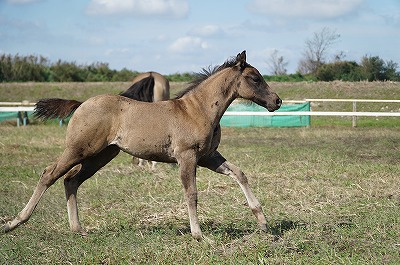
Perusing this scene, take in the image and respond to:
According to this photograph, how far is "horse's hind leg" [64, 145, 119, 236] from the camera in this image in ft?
26.4

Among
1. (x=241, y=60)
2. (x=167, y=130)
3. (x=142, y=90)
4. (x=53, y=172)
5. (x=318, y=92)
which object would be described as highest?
(x=241, y=60)

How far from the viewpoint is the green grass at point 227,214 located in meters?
6.50

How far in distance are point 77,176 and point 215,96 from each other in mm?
2081

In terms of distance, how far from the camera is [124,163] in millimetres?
15688

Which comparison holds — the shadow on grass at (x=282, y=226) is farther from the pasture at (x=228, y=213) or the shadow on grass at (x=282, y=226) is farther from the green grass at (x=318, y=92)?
the green grass at (x=318, y=92)

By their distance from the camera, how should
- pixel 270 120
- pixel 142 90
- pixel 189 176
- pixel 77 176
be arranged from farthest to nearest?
pixel 270 120, pixel 142 90, pixel 77 176, pixel 189 176

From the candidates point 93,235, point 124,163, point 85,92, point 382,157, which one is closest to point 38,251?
point 93,235

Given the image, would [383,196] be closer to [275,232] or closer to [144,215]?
[275,232]

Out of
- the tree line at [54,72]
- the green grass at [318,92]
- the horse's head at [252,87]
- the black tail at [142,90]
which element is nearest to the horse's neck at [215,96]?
the horse's head at [252,87]

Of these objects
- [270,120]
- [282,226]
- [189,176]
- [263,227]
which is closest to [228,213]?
[282,226]

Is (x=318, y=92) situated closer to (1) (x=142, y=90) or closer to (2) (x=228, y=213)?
(1) (x=142, y=90)

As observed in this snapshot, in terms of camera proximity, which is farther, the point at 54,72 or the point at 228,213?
the point at 54,72

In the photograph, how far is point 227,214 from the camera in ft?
28.6

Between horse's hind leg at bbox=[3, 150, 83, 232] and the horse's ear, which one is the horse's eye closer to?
the horse's ear
